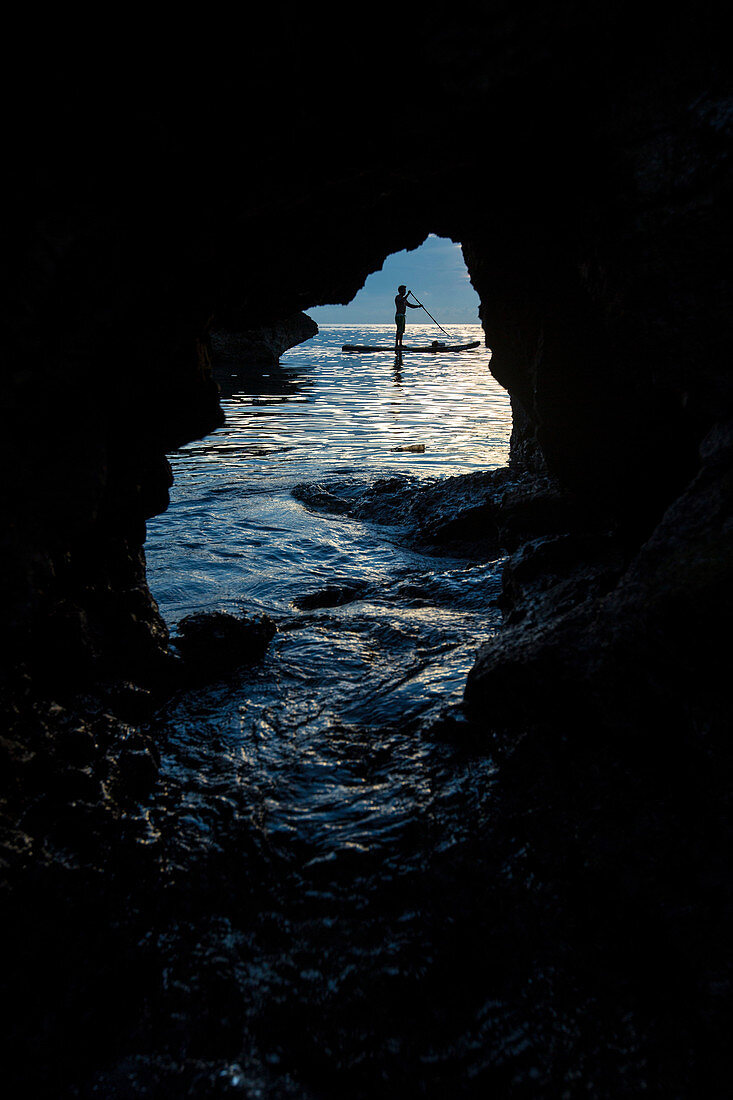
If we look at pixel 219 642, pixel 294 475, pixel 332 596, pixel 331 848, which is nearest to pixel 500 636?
pixel 331 848

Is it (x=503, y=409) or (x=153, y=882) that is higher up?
(x=503, y=409)

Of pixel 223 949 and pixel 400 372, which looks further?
pixel 400 372

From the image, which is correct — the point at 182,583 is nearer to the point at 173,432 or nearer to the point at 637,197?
the point at 173,432

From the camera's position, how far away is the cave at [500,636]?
71.5 inches

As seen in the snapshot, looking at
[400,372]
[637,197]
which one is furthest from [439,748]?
[400,372]

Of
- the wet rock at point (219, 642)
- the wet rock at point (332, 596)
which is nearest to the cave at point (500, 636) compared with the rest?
the wet rock at point (219, 642)

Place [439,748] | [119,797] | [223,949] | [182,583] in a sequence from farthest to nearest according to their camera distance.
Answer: [182,583] → [439,748] → [119,797] → [223,949]

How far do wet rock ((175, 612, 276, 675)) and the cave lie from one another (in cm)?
57

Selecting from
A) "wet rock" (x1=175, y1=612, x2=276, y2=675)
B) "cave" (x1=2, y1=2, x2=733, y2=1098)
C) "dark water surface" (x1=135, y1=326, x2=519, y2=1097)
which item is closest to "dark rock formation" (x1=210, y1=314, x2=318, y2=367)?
"dark water surface" (x1=135, y1=326, x2=519, y2=1097)

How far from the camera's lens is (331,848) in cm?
244

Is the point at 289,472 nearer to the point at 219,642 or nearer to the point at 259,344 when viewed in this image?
the point at 219,642

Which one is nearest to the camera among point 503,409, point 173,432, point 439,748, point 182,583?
point 439,748

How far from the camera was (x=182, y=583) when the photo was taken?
5.45 meters

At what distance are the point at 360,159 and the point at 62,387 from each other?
158 centimetres
